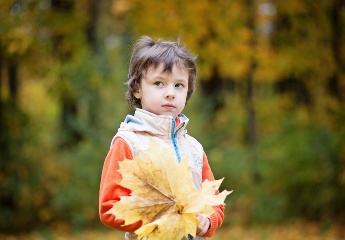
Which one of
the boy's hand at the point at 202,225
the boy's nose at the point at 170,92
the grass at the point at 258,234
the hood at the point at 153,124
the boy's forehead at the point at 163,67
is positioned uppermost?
the boy's forehead at the point at 163,67

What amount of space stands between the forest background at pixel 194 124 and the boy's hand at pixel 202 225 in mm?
6335

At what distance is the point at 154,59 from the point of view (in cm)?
254

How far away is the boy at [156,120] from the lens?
2409mm

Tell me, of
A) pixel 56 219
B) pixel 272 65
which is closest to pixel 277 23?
pixel 272 65

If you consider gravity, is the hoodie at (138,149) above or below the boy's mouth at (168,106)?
below

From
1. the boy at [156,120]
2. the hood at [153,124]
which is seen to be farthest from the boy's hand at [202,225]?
the hood at [153,124]

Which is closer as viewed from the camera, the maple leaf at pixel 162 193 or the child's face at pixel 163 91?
the maple leaf at pixel 162 193

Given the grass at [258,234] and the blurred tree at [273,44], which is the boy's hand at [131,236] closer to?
the grass at [258,234]

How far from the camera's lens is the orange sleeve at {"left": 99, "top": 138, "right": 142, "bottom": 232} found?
236 cm

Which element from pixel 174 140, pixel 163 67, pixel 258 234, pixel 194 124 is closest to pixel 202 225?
pixel 174 140

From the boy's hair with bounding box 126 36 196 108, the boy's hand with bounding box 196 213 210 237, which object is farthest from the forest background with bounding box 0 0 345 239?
the boy's hand with bounding box 196 213 210 237

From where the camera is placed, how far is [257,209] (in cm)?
1051

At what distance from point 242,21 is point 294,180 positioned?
3361mm

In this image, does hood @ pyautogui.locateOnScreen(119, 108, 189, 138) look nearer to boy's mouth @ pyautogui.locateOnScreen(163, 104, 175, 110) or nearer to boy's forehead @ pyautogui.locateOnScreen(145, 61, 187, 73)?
boy's mouth @ pyautogui.locateOnScreen(163, 104, 175, 110)
